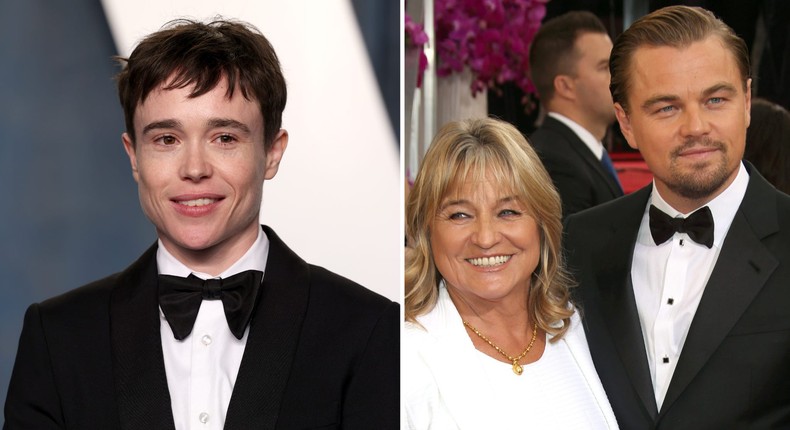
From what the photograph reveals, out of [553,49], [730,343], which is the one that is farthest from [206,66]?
[730,343]

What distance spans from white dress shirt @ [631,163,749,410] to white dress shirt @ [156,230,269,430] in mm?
1190

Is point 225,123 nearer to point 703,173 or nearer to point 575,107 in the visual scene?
point 575,107

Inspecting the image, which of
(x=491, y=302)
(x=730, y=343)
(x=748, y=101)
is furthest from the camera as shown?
(x=491, y=302)

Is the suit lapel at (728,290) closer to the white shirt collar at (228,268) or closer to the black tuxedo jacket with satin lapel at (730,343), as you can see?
the black tuxedo jacket with satin lapel at (730,343)

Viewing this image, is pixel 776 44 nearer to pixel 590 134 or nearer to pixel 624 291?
pixel 590 134

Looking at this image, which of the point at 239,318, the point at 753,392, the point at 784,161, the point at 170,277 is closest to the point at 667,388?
the point at 753,392

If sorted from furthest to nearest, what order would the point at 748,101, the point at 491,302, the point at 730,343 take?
the point at 491,302
the point at 748,101
the point at 730,343

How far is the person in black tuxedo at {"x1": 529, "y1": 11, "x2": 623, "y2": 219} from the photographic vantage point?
2830 millimetres

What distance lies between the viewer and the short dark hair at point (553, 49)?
2.88m

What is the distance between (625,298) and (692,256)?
23 cm

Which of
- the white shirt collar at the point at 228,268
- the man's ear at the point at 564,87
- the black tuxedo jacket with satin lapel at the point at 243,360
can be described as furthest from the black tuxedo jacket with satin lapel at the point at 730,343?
the white shirt collar at the point at 228,268

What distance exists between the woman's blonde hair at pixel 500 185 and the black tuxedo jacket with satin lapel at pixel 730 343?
18 centimetres

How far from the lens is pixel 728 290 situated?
2.67m

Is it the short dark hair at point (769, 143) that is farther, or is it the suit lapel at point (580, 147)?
the suit lapel at point (580, 147)
